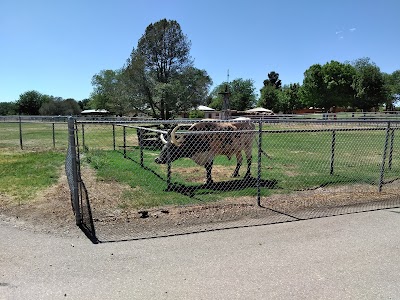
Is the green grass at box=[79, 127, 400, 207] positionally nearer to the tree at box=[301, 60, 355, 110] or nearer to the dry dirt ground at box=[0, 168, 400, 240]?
the dry dirt ground at box=[0, 168, 400, 240]

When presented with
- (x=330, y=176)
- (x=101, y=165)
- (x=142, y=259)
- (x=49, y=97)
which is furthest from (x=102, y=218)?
(x=49, y=97)

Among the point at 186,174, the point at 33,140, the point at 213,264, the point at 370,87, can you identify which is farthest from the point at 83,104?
the point at 213,264

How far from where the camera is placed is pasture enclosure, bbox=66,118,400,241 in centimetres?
560

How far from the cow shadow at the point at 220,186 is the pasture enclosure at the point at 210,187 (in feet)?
0.08

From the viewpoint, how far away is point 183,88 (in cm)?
3181

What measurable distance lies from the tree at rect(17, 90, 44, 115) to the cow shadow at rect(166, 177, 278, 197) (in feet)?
290

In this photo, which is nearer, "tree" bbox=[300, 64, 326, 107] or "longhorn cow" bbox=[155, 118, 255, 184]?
"longhorn cow" bbox=[155, 118, 255, 184]

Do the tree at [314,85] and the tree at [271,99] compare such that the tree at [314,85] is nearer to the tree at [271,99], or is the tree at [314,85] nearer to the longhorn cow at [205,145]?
the tree at [271,99]

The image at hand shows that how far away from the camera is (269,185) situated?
27.1 feet

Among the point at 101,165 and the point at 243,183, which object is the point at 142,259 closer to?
the point at 243,183

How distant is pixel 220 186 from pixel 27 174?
5433 mm

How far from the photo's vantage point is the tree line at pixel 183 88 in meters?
30.5

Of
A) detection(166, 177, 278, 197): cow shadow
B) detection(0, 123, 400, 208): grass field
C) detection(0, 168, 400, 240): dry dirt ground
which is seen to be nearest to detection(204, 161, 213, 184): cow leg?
detection(166, 177, 278, 197): cow shadow

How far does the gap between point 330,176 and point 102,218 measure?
21.4ft
